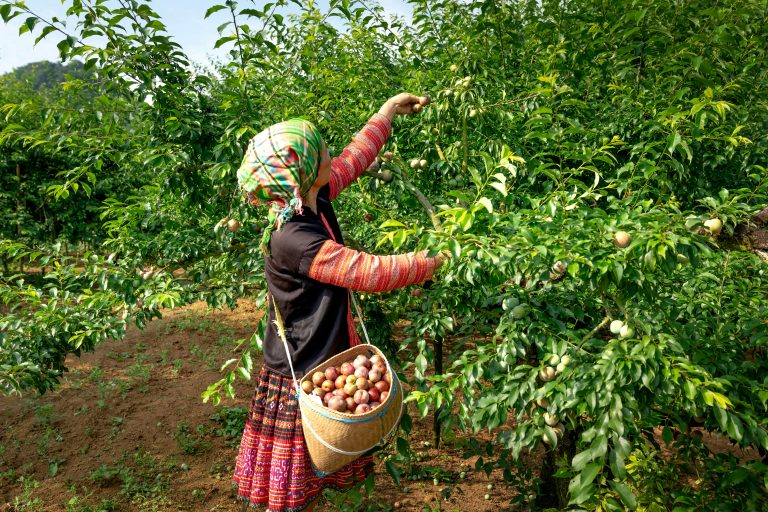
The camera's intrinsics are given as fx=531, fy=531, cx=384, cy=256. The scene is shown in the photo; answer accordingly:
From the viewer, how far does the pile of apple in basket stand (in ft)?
5.21

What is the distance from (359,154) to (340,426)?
103 cm

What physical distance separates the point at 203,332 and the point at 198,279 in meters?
3.65

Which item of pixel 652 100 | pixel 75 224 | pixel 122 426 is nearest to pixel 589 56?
pixel 652 100

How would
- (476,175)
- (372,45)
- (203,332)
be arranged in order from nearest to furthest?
(476,175) → (372,45) → (203,332)

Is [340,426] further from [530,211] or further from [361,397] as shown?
[530,211]

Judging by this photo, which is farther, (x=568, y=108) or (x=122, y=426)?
(x=122, y=426)

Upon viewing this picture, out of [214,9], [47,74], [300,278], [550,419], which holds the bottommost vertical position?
[550,419]

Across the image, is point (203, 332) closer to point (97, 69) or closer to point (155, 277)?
point (155, 277)

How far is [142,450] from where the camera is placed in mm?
3688

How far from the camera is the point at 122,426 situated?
404cm

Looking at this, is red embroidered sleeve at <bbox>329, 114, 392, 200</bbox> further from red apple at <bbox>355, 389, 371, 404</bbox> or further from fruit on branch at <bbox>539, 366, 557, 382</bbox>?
fruit on branch at <bbox>539, 366, 557, 382</bbox>

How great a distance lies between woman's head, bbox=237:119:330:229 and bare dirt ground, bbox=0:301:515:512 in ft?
6.04

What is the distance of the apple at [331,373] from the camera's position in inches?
65.6

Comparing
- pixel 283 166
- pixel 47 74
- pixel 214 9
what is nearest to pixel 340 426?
pixel 283 166
